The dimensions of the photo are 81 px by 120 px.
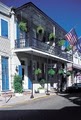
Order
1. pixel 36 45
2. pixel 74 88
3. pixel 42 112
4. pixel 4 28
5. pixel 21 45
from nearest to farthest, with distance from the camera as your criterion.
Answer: pixel 42 112
pixel 4 28
pixel 21 45
pixel 36 45
pixel 74 88

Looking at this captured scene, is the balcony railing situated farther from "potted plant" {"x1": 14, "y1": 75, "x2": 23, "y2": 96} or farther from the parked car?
the parked car

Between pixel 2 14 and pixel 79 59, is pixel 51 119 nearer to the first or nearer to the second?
pixel 2 14

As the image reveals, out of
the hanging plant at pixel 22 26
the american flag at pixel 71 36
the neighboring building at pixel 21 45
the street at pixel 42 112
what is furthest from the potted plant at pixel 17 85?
the american flag at pixel 71 36

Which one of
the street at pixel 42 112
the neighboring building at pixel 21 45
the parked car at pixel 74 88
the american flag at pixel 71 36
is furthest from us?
the parked car at pixel 74 88

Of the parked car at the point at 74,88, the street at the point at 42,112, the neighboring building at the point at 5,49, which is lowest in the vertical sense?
the street at the point at 42,112

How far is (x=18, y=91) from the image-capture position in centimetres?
2403

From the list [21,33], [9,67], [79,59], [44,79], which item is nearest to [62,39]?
[44,79]

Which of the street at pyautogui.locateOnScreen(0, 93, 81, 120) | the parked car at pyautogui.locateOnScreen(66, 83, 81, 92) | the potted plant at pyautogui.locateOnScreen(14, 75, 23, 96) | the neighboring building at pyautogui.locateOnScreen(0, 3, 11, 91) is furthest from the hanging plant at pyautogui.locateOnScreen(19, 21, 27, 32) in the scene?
the street at pyautogui.locateOnScreen(0, 93, 81, 120)

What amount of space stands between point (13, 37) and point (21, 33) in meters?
1.69

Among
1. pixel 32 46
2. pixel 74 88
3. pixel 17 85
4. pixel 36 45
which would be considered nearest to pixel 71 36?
pixel 74 88

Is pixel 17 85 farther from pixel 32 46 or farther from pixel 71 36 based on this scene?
pixel 71 36

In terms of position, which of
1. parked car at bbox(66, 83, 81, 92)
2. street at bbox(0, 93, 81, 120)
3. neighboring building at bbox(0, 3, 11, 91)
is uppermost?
neighboring building at bbox(0, 3, 11, 91)

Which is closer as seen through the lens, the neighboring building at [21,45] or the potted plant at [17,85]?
the neighboring building at [21,45]

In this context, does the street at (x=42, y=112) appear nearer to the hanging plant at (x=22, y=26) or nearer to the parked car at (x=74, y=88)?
the hanging plant at (x=22, y=26)
